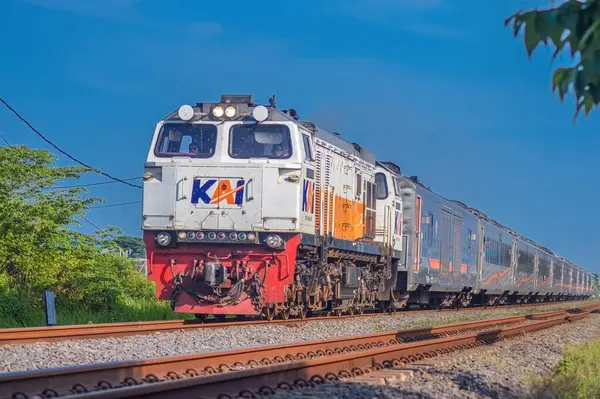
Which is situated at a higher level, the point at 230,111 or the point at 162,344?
the point at 230,111

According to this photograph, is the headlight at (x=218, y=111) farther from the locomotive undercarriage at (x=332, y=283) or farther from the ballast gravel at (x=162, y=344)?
the ballast gravel at (x=162, y=344)

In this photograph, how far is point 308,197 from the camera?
14602 mm

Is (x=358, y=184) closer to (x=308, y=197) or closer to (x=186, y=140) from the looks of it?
(x=308, y=197)

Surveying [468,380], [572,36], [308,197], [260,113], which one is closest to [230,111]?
[260,113]

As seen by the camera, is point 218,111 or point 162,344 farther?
point 218,111

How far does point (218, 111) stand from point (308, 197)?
6.73 feet

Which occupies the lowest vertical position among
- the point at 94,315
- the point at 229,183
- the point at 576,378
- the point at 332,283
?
the point at 94,315

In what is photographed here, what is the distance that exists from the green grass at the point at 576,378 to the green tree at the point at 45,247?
930 centimetres

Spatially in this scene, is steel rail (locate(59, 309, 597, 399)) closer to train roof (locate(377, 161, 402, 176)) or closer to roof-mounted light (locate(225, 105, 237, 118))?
roof-mounted light (locate(225, 105, 237, 118))

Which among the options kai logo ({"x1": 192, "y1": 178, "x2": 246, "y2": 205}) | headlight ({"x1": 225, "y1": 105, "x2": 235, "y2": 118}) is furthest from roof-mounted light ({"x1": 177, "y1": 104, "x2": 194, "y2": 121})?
kai logo ({"x1": 192, "y1": 178, "x2": 246, "y2": 205})

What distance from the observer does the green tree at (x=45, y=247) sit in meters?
17.0

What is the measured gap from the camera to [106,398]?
5.72m

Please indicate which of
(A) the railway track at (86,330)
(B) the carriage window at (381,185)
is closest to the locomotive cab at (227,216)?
(A) the railway track at (86,330)

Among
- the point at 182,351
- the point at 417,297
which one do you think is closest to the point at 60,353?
the point at 182,351
